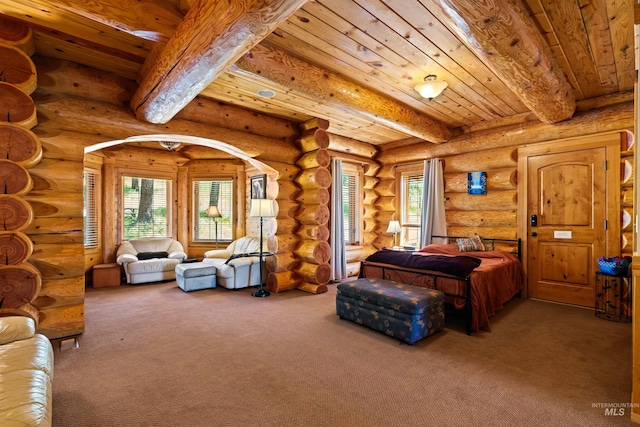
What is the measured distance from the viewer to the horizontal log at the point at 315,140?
16.4 feet

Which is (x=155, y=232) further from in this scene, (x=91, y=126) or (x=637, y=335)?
(x=637, y=335)

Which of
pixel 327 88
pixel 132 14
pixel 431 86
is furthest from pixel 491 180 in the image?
pixel 132 14

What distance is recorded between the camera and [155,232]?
7000 millimetres

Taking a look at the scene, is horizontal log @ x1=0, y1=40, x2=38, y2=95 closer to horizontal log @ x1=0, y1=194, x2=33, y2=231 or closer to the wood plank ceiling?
the wood plank ceiling

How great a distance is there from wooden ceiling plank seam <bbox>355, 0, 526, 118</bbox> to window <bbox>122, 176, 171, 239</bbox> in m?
6.26

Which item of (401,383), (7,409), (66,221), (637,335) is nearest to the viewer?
(7,409)

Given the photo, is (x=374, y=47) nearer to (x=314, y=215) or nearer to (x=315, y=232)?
(x=314, y=215)

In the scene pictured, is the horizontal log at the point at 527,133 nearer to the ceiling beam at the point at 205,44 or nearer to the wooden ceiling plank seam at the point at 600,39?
the wooden ceiling plank seam at the point at 600,39

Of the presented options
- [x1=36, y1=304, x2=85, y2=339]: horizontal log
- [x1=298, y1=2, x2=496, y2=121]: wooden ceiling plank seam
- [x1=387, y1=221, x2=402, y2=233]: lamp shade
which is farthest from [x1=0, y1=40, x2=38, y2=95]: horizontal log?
[x1=387, y1=221, x2=402, y2=233]: lamp shade

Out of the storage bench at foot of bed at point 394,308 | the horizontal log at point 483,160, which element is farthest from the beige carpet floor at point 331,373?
the horizontal log at point 483,160

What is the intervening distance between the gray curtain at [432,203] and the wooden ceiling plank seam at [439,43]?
190 cm

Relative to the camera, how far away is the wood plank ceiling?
7.05 ft

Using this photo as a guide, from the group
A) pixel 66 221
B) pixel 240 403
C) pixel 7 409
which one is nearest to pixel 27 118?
pixel 66 221

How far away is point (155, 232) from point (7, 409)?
20.4ft
